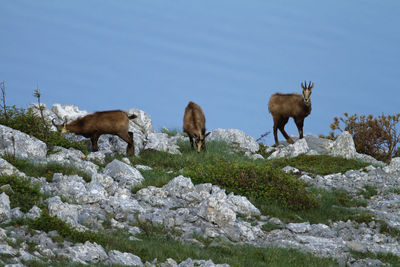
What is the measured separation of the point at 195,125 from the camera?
17.9 meters

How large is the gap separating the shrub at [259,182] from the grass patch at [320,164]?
14.9 ft

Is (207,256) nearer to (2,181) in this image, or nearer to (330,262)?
(330,262)

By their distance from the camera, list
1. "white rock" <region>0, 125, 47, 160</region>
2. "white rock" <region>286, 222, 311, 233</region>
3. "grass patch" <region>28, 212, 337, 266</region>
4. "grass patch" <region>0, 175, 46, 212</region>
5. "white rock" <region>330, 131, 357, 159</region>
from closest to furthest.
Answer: "grass patch" <region>28, 212, 337, 266</region> → "grass patch" <region>0, 175, 46, 212</region> → "white rock" <region>286, 222, 311, 233</region> → "white rock" <region>0, 125, 47, 160</region> → "white rock" <region>330, 131, 357, 159</region>

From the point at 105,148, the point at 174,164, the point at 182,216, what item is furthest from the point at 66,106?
the point at 182,216

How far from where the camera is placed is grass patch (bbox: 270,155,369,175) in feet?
54.4

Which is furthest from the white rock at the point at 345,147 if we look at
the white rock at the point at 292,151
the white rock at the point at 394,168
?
the white rock at the point at 394,168

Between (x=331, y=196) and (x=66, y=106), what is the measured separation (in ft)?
38.4

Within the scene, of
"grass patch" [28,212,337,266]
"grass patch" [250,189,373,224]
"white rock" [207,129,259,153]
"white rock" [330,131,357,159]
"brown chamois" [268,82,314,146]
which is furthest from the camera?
"brown chamois" [268,82,314,146]

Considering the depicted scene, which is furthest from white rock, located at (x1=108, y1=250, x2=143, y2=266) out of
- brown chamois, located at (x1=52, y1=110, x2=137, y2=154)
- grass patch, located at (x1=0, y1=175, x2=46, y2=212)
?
brown chamois, located at (x1=52, y1=110, x2=137, y2=154)

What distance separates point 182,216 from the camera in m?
9.16

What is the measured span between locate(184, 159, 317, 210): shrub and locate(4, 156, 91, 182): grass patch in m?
2.51

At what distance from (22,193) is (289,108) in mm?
15275

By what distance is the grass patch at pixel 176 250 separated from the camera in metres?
7.02

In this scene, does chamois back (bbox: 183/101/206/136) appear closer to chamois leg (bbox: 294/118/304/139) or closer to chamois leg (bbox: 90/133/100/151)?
chamois leg (bbox: 90/133/100/151)
